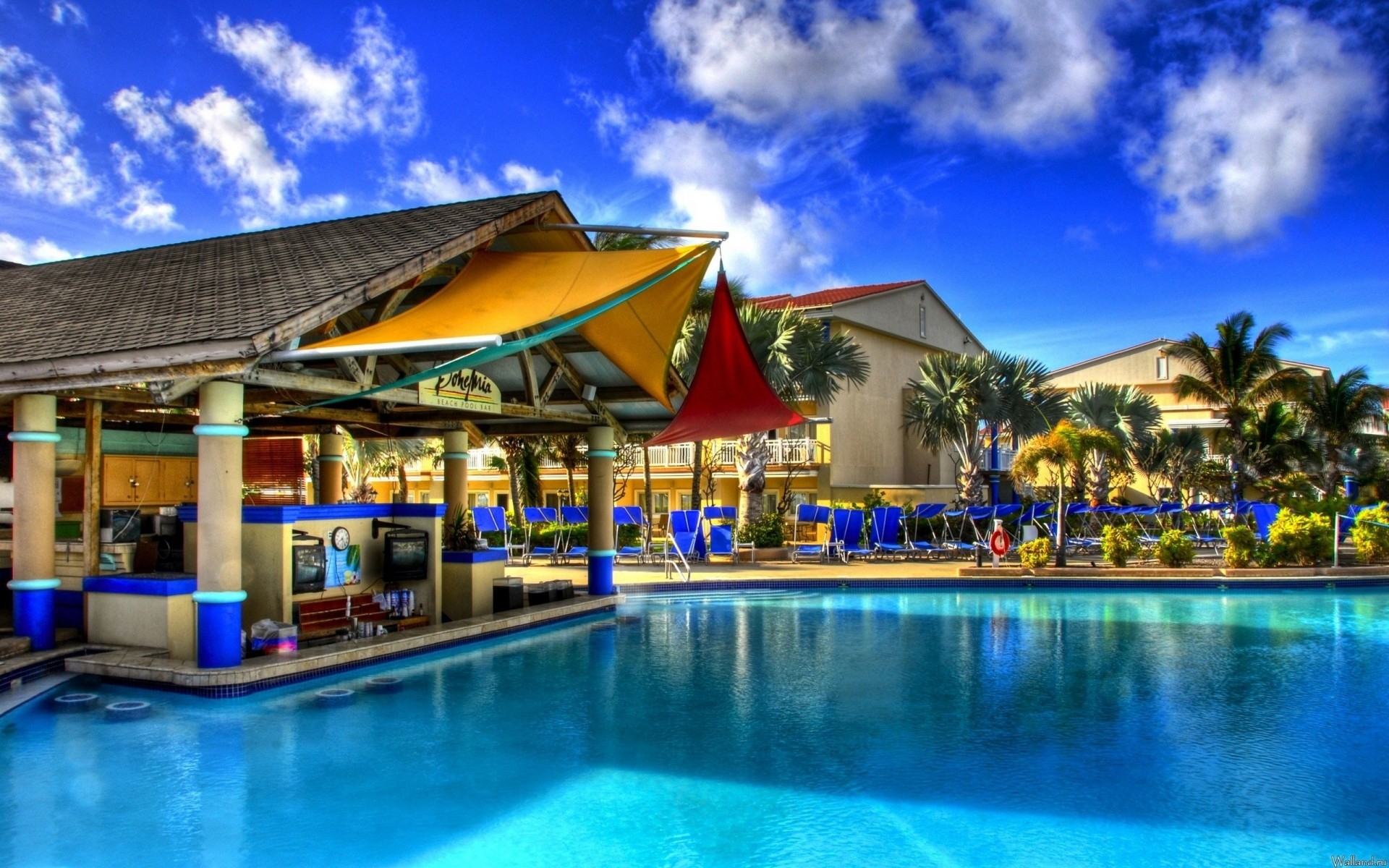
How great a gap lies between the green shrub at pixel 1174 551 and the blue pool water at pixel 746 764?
6.43 m

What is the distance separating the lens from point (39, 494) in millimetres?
8508

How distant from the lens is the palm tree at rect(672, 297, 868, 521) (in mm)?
18906

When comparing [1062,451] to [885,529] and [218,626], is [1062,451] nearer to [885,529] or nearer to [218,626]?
[885,529]

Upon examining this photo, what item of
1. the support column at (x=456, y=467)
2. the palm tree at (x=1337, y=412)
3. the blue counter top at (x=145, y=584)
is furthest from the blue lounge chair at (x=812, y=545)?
the palm tree at (x=1337, y=412)

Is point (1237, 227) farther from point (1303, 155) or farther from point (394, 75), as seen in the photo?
point (394, 75)

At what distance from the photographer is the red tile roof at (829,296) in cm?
2967

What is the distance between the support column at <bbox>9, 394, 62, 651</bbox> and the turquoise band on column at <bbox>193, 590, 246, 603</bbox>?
79.6 inches

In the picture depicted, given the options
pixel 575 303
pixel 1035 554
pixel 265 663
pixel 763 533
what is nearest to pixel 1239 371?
pixel 1035 554

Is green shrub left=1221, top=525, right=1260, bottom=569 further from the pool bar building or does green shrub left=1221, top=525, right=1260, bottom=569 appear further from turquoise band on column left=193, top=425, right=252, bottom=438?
turquoise band on column left=193, top=425, right=252, bottom=438

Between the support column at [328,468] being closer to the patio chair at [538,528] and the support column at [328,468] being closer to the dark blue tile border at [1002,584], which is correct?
the patio chair at [538,528]

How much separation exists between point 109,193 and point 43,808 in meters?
19.7

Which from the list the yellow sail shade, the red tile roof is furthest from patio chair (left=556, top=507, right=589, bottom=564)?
the red tile roof

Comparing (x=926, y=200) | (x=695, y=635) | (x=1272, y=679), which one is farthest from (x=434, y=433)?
(x=926, y=200)

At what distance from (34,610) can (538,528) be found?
15.1 metres
